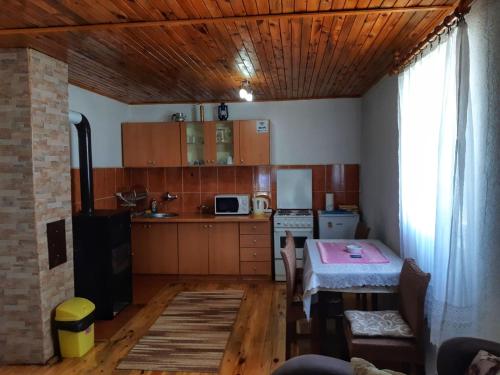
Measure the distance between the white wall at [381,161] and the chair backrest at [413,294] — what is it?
0.81 meters

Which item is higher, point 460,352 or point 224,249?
point 460,352

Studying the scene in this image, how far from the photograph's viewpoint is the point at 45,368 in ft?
9.30

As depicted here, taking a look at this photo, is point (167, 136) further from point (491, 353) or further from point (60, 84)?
point (491, 353)

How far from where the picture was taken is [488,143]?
175 centimetres

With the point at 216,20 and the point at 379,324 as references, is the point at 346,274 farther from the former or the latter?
the point at 216,20

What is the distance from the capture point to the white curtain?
184cm

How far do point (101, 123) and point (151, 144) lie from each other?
71 cm

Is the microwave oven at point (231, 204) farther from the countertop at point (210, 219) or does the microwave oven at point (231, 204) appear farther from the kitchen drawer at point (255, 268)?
the kitchen drawer at point (255, 268)

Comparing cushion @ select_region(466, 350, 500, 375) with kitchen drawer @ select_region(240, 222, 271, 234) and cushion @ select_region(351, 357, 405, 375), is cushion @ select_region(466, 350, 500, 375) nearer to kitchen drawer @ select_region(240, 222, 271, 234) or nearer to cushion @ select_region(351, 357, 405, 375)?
cushion @ select_region(351, 357, 405, 375)

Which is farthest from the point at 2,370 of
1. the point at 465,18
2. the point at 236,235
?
the point at 465,18

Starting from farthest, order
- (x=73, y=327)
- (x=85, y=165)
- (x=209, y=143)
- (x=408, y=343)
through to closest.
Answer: (x=209, y=143), (x=85, y=165), (x=73, y=327), (x=408, y=343)

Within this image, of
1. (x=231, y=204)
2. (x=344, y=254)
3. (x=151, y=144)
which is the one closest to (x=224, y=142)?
(x=231, y=204)

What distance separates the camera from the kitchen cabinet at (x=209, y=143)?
4.96m

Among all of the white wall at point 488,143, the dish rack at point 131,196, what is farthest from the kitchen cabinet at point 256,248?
the white wall at point 488,143
